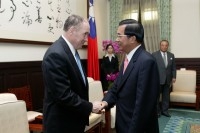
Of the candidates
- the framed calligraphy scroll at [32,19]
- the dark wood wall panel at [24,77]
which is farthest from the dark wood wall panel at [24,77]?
the framed calligraphy scroll at [32,19]

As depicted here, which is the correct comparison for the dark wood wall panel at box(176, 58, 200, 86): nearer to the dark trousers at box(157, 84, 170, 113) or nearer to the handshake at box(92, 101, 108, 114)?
the dark trousers at box(157, 84, 170, 113)

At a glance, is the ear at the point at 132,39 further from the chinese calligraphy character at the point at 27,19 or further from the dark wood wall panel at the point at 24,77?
the chinese calligraphy character at the point at 27,19

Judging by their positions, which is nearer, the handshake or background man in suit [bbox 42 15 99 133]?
background man in suit [bbox 42 15 99 133]

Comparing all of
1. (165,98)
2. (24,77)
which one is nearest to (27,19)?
(24,77)

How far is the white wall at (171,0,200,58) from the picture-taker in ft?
19.8

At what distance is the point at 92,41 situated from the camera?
18.2 ft

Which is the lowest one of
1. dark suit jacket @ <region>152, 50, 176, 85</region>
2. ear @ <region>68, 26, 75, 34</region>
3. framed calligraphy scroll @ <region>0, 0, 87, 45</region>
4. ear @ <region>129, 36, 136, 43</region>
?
dark suit jacket @ <region>152, 50, 176, 85</region>

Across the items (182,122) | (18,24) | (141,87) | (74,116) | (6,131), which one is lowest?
(182,122)

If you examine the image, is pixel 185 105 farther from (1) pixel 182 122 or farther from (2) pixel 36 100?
(2) pixel 36 100

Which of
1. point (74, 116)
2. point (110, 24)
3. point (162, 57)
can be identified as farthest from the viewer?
point (110, 24)

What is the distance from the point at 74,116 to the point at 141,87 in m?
0.51

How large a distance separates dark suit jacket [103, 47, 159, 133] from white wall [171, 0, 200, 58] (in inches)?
183

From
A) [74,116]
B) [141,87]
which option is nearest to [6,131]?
→ [74,116]

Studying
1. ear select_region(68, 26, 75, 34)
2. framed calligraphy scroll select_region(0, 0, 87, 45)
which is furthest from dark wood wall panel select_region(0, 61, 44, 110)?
ear select_region(68, 26, 75, 34)
